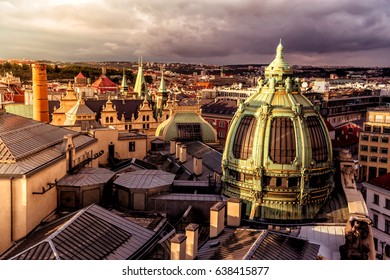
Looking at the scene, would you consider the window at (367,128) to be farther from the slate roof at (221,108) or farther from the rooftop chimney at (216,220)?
the rooftop chimney at (216,220)

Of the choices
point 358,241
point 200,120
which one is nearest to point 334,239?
point 358,241

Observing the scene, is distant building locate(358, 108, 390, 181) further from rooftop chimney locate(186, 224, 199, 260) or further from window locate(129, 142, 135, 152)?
rooftop chimney locate(186, 224, 199, 260)

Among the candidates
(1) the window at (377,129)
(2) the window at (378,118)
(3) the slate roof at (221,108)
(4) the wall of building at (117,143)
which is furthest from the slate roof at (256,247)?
(3) the slate roof at (221,108)

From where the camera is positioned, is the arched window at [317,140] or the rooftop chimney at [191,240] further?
the arched window at [317,140]

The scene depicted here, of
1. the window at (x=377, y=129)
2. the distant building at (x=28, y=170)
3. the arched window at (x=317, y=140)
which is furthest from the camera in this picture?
the window at (x=377, y=129)

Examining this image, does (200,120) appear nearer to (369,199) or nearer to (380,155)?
(369,199)

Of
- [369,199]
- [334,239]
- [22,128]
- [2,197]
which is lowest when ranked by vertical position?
[369,199]
